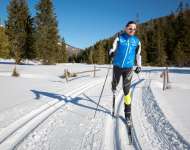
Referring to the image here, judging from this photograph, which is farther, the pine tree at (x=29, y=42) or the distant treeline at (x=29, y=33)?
the pine tree at (x=29, y=42)

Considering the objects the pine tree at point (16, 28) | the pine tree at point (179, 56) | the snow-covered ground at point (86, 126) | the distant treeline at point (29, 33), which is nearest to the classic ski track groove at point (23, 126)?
the snow-covered ground at point (86, 126)

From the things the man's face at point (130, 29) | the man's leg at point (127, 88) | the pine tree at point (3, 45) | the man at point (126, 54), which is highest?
the pine tree at point (3, 45)

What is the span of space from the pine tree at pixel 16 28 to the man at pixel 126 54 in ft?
134

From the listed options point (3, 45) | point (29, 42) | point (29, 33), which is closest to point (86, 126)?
point (3, 45)

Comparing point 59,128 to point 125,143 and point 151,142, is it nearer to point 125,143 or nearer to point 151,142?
point 125,143

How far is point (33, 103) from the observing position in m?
9.30

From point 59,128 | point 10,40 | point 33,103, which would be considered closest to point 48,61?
point 10,40

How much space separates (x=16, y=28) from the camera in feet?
148

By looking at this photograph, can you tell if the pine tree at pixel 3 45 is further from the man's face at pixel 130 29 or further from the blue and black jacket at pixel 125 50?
the man's face at pixel 130 29

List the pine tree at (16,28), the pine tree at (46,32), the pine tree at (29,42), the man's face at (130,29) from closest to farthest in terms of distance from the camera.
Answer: the man's face at (130,29) < the pine tree at (16,28) < the pine tree at (29,42) < the pine tree at (46,32)

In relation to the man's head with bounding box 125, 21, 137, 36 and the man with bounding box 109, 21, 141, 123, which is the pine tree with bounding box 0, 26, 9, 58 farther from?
the man's head with bounding box 125, 21, 137, 36

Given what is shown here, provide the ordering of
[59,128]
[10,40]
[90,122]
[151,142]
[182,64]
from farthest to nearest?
[182,64], [10,40], [90,122], [59,128], [151,142]

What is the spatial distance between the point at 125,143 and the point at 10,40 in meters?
43.0

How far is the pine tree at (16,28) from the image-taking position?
4481 centimetres
